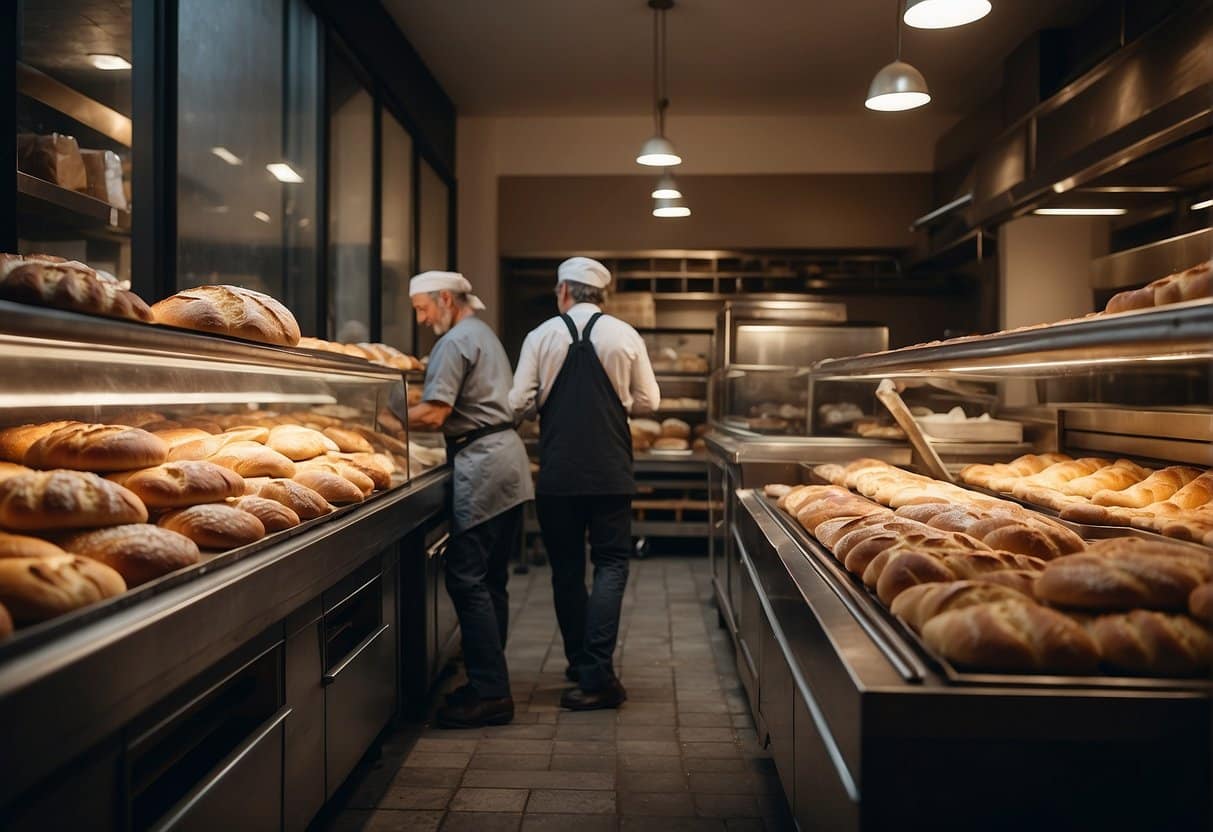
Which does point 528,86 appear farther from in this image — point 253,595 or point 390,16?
point 253,595

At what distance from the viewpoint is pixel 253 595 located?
1884 mm

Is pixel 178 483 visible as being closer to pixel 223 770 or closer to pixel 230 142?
pixel 223 770

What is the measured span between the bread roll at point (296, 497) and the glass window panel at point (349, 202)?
8.37 ft

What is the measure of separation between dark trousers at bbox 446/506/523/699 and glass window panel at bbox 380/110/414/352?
2518 millimetres

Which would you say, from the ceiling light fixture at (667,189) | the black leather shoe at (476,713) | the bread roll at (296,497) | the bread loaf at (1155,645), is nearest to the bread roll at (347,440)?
the bread roll at (296,497)

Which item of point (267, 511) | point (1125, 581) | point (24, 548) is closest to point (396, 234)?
point (267, 511)

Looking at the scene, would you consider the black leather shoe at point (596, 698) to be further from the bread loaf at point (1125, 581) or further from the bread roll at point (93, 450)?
the bread loaf at point (1125, 581)

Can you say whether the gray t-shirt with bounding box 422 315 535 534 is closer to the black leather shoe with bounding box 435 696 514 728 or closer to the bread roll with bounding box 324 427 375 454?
the bread roll with bounding box 324 427 375 454

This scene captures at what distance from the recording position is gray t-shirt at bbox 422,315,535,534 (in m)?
3.73

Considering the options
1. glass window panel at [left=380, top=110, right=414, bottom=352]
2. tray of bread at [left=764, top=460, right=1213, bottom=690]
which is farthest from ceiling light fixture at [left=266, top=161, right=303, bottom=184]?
tray of bread at [left=764, top=460, right=1213, bottom=690]

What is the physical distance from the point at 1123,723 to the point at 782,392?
4.16 m

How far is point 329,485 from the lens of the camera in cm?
268

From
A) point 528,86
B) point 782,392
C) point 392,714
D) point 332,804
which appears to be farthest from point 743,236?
point 332,804

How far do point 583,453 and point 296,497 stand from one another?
5.32ft
